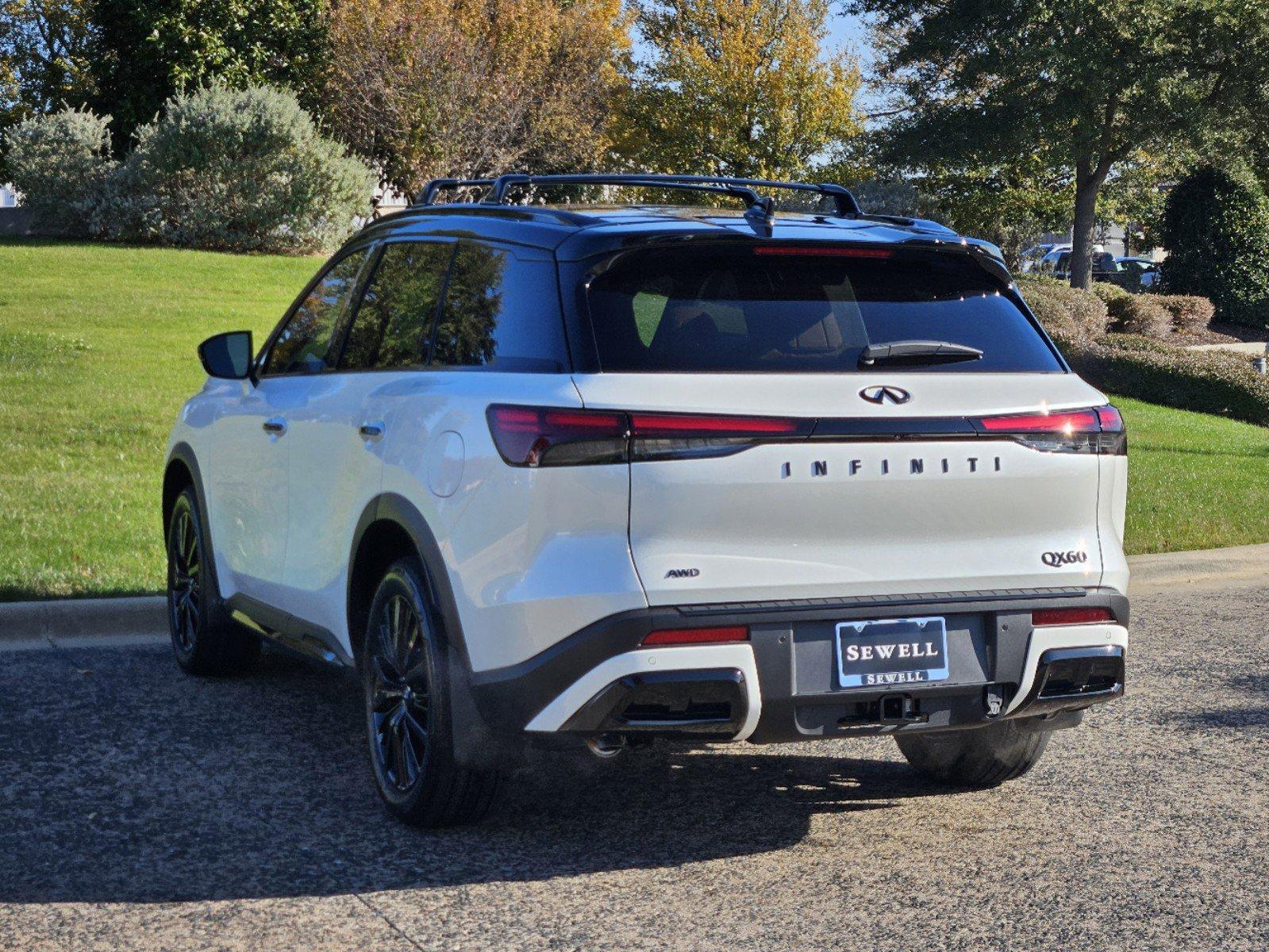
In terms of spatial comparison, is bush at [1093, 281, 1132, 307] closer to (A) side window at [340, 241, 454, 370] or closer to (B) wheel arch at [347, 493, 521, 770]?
(A) side window at [340, 241, 454, 370]

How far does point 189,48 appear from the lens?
118 ft

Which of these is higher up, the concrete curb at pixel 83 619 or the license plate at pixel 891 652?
the license plate at pixel 891 652

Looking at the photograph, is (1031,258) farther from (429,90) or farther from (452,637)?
(452,637)

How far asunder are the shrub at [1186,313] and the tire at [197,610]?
24694 millimetres

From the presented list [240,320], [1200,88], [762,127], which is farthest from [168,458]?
[762,127]

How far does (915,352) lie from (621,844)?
5.46 ft

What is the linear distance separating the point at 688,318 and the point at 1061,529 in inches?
47.5

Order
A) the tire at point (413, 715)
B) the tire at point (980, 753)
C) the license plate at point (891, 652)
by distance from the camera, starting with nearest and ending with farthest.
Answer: the license plate at point (891, 652), the tire at point (413, 715), the tire at point (980, 753)

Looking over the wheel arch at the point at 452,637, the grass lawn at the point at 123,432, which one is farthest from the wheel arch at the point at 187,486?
the wheel arch at the point at 452,637

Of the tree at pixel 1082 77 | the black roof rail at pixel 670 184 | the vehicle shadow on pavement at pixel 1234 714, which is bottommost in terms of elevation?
the vehicle shadow on pavement at pixel 1234 714

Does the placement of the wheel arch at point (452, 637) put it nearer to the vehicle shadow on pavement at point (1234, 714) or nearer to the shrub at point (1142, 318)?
the vehicle shadow on pavement at point (1234, 714)

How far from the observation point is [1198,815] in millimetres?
5184

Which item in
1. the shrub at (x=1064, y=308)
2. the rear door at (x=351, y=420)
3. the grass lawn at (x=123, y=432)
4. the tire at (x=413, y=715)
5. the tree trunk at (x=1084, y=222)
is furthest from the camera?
the tree trunk at (x=1084, y=222)

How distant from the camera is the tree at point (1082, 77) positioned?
29.7m
